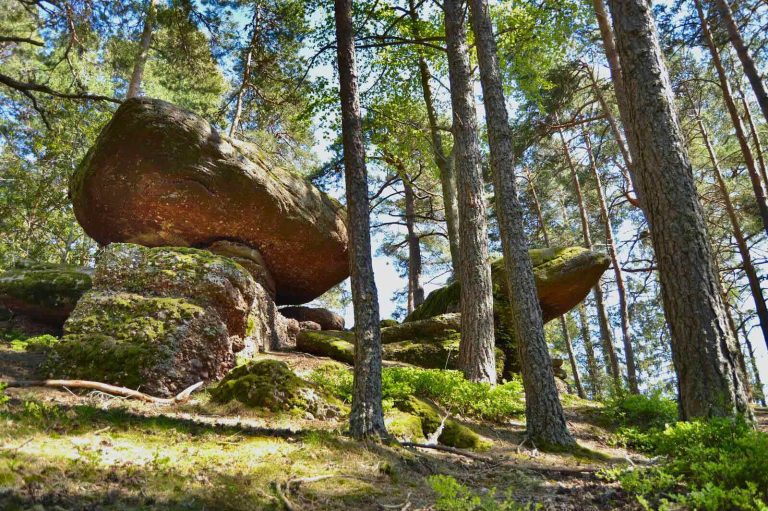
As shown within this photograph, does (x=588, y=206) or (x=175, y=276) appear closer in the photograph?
(x=175, y=276)

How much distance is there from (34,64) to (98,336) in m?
18.1

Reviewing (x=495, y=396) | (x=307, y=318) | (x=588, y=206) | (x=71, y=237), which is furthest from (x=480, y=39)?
(x=71, y=237)

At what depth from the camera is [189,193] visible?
1017cm

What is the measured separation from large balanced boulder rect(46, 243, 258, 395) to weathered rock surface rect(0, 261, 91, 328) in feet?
11.0

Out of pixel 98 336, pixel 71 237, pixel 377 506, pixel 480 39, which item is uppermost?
pixel 71 237

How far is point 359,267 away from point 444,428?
7.90ft

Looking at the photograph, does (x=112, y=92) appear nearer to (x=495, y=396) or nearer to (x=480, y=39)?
(x=480, y=39)

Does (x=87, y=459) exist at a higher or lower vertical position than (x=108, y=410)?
lower

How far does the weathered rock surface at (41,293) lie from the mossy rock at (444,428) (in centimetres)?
811

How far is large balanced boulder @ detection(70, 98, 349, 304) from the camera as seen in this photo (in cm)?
956

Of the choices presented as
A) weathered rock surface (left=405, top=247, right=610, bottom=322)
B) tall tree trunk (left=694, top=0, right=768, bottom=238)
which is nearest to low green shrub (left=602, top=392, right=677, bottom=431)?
weathered rock surface (left=405, top=247, right=610, bottom=322)

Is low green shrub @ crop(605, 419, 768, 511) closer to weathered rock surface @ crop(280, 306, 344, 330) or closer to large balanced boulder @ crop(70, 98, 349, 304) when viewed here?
large balanced boulder @ crop(70, 98, 349, 304)

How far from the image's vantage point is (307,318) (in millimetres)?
13961

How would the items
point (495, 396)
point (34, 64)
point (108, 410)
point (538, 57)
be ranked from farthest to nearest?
point (34, 64) < point (538, 57) < point (495, 396) < point (108, 410)
